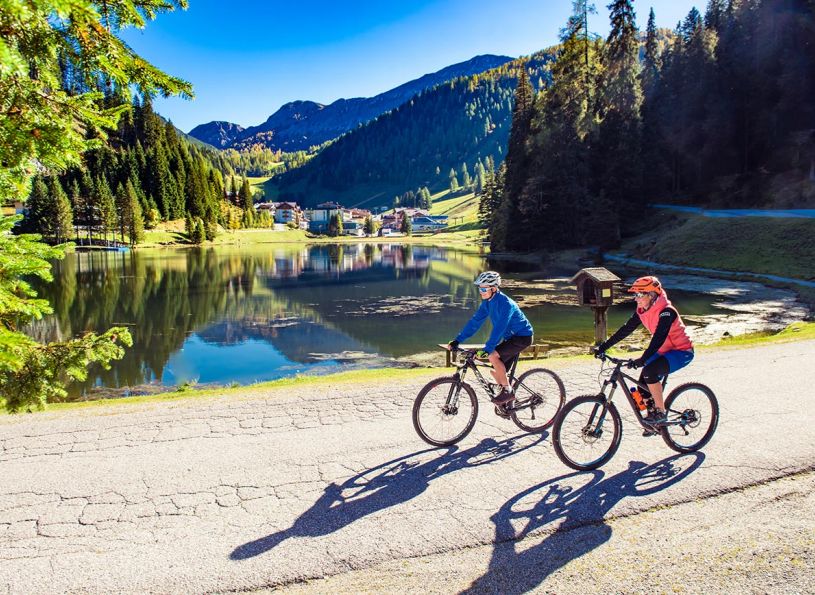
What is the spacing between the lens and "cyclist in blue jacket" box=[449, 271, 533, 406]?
27.5 ft

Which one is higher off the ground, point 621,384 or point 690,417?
point 621,384

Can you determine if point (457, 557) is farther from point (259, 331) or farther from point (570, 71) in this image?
point (570, 71)

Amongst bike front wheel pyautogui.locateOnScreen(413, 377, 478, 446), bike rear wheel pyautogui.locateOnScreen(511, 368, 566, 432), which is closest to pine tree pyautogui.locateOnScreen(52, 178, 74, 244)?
bike front wheel pyautogui.locateOnScreen(413, 377, 478, 446)

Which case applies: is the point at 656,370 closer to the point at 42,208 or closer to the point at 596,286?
the point at 596,286

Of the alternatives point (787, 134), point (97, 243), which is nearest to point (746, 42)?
point (787, 134)

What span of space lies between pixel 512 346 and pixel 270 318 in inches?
1113

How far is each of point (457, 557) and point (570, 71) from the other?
71.9 m

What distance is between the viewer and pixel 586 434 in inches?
288

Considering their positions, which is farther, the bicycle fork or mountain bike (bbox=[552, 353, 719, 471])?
the bicycle fork

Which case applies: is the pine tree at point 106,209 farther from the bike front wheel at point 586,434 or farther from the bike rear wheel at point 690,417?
the bike rear wheel at point 690,417

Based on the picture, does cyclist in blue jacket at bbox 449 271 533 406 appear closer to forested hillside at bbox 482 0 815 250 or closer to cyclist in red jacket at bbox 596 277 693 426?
cyclist in red jacket at bbox 596 277 693 426

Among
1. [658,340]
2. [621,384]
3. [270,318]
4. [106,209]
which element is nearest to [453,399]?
[621,384]

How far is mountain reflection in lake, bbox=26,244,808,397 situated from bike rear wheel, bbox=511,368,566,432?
1299 cm

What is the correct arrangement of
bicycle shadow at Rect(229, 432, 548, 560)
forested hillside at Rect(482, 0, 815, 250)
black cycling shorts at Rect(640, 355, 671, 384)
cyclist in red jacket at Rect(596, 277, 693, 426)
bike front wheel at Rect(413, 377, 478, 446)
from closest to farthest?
bicycle shadow at Rect(229, 432, 548, 560) < cyclist in red jacket at Rect(596, 277, 693, 426) < black cycling shorts at Rect(640, 355, 671, 384) < bike front wheel at Rect(413, 377, 478, 446) < forested hillside at Rect(482, 0, 815, 250)
